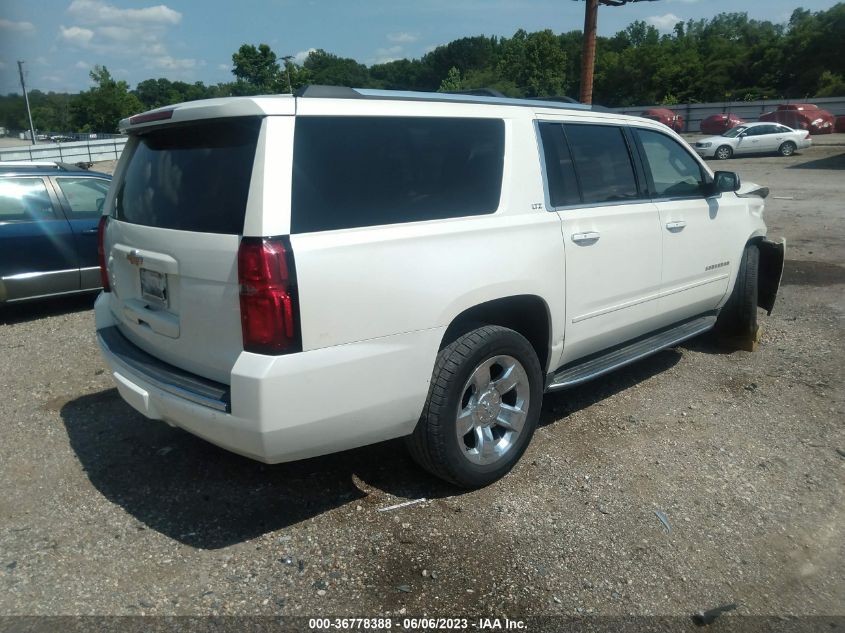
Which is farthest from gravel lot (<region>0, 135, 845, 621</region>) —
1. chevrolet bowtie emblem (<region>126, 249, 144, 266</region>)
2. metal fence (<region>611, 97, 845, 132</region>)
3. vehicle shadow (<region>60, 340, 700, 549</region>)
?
metal fence (<region>611, 97, 845, 132</region>)

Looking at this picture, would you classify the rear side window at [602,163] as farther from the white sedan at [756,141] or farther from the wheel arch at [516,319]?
the white sedan at [756,141]

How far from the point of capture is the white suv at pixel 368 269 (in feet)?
8.62

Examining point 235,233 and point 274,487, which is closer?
point 235,233

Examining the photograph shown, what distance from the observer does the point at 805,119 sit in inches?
1449

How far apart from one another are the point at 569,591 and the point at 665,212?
2.67 metres

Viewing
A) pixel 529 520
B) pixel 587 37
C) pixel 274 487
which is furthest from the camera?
pixel 587 37

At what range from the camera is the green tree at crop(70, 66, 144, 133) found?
6638cm

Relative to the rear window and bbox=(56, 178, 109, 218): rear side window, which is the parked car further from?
the rear window

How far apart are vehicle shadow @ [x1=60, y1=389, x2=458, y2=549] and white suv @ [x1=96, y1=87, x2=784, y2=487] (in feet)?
1.63

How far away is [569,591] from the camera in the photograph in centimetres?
272

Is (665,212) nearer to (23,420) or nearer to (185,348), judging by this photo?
(185,348)

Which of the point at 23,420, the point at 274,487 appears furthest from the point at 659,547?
the point at 23,420

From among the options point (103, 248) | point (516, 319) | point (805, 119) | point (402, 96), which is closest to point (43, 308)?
point (103, 248)

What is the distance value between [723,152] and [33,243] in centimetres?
2837
